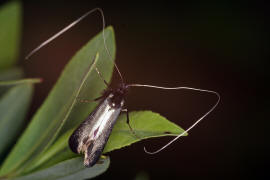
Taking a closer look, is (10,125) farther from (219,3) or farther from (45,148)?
(219,3)

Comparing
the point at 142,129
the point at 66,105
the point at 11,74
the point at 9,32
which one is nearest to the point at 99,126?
the point at 66,105

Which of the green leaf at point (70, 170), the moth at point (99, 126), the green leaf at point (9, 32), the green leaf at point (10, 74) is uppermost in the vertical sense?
the green leaf at point (9, 32)

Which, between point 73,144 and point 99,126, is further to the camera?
point 99,126

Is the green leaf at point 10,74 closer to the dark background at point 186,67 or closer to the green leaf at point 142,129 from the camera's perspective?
the dark background at point 186,67

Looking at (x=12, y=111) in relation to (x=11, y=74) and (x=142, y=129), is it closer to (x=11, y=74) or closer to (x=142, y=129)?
(x=11, y=74)

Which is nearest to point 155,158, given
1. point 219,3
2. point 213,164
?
point 213,164

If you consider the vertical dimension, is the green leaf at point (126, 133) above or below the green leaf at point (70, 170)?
above

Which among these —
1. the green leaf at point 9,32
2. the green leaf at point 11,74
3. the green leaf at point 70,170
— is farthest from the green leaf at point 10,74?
→ the green leaf at point 70,170

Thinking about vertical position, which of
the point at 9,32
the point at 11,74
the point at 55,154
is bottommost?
the point at 55,154
